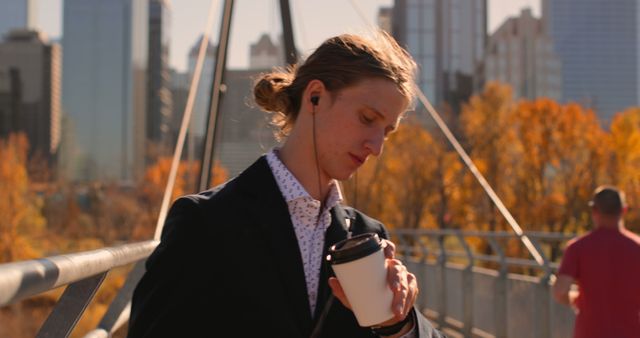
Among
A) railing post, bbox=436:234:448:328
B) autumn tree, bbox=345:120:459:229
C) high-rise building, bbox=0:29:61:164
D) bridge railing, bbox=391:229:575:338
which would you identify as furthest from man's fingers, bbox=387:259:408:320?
high-rise building, bbox=0:29:61:164

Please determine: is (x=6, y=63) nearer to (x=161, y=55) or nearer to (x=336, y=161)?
(x=161, y=55)

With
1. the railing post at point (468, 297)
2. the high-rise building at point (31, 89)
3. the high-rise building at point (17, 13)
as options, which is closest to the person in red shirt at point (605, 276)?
the railing post at point (468, 297)

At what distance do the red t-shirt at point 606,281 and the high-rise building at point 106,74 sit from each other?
11651cm

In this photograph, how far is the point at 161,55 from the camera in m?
80.8

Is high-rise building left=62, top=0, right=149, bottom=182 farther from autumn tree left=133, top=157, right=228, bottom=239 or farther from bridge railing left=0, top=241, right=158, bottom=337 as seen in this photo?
bridge railing left=0, top=241, right=158, bottom=337

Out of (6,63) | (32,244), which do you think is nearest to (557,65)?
(6,63)

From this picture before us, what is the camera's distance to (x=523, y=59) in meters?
156

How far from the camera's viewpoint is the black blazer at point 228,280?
5.43ft

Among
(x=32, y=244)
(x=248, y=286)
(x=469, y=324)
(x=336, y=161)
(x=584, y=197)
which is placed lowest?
(x=32, y=244)

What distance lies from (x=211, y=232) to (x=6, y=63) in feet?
420

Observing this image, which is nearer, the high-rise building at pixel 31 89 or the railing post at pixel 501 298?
the railing post at pixel 501 298

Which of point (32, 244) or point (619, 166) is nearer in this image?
point (619, 166)

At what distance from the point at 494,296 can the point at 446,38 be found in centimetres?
10105

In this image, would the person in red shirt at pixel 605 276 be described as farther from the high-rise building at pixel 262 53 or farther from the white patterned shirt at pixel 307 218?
the high-rise building at pixel 262 53
